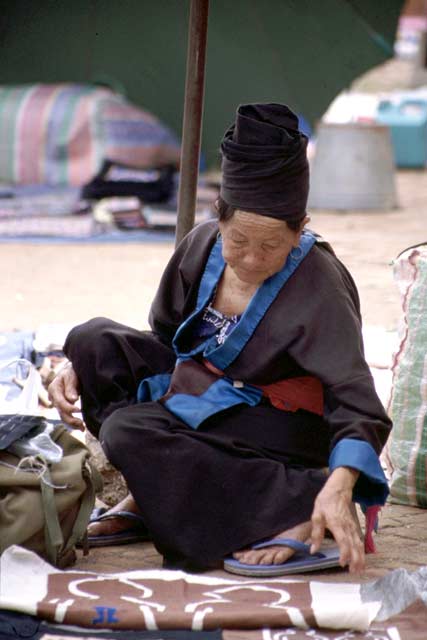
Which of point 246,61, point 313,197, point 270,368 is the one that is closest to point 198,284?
point 270,368

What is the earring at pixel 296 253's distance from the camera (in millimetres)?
3219

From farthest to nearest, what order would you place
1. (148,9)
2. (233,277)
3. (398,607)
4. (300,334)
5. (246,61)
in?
1. (246,61)
2. (148,9)
3. (233,277)
4. (300,334)
5. (398,607)

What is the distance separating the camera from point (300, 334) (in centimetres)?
312

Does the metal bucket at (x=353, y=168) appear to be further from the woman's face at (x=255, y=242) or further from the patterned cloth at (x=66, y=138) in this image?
the woman's face at (x=255, y=242)

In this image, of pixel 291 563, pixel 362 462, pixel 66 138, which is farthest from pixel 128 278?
pixel 362 462

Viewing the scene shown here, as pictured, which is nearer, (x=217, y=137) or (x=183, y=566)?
(x=183, y=566)

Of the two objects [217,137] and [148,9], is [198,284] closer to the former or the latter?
[148,9]

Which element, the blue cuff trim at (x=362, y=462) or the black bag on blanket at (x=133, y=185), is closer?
the blue cuff trim at (x=362, y=462)

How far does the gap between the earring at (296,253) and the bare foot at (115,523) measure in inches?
34.3

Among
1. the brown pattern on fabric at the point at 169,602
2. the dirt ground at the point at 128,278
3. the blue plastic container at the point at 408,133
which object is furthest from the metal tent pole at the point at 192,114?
the blue plastic container at the point at 408,133

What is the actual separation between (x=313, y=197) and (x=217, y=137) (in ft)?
3.76

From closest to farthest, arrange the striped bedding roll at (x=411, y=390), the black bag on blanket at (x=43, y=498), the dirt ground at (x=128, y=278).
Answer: the black bag on blanket at (x=43, y=498)
the striped bedding roll at (x=411, y=390)
the dirt ground at (x=128, y=278)

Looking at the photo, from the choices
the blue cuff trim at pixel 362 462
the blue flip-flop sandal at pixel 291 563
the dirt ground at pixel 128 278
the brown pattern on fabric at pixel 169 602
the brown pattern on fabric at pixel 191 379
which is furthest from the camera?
the dirt ground at pixel 128 278

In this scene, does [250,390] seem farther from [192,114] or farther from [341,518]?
[192,114]
